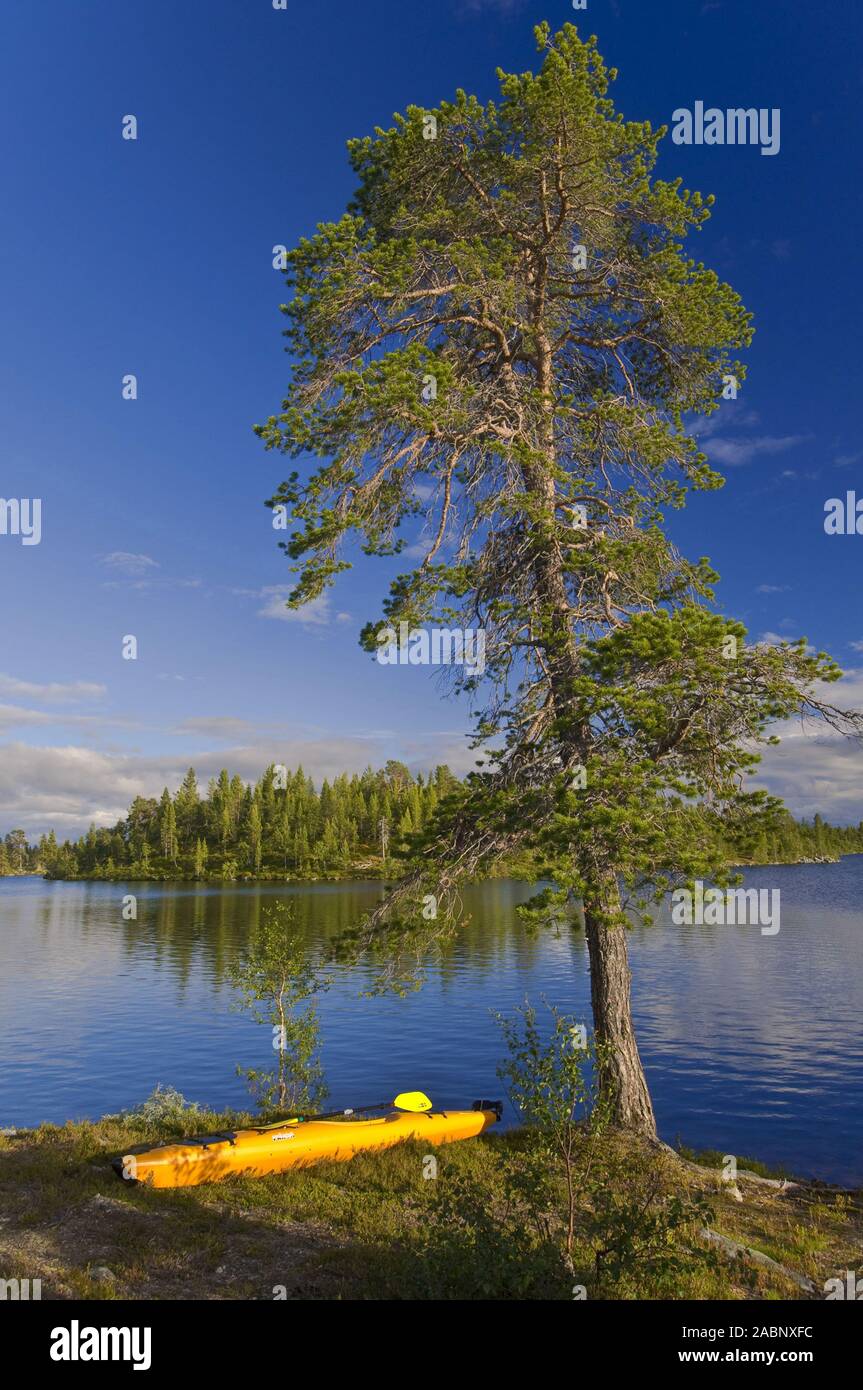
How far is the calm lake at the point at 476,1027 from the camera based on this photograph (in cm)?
2202

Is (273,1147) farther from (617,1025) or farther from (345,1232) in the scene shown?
(617,1025)

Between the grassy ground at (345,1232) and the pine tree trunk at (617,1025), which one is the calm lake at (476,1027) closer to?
the pine tree trunk at (617,1025)

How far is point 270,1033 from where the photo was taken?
3162 centimetres

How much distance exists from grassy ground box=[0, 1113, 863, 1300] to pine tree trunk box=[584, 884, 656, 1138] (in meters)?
0.70

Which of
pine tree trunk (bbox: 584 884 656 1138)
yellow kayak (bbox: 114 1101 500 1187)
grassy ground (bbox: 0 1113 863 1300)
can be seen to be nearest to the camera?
grassy ground (bbox: 0 1113 863 1300)

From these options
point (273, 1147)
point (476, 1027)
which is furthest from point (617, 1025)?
point (476, 1027)

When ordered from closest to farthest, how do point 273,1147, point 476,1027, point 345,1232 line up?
point 345,1232 → point 273,1147 → point 476,1027

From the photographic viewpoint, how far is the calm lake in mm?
22019

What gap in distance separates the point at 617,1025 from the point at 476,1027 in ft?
64.0

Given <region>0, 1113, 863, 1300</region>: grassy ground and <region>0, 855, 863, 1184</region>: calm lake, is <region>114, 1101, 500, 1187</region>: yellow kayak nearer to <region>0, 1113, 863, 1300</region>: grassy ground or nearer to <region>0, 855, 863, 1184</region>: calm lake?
<region>0, 1113, 863, 1300</region>: grassy ground

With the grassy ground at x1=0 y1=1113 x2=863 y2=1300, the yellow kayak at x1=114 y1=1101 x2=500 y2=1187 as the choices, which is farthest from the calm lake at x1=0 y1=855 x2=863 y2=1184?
the yellow kayak at x1=114 y1=1101 x2=500 y2=1187

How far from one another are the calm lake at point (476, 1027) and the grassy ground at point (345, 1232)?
400cm

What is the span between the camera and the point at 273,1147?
42.9 feet
